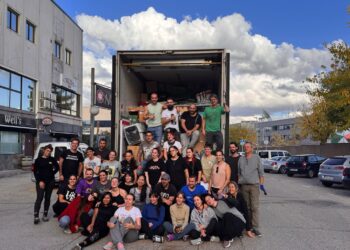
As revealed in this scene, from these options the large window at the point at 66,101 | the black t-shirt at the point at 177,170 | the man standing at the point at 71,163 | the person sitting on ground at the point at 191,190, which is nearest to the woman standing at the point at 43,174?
the man standing at the point at 71,163

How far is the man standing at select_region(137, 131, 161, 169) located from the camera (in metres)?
8.22

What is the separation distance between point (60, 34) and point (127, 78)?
23.9m

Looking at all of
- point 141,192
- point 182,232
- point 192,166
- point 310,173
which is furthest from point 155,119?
point 310,173

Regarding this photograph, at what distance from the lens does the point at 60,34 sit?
31.3 meters

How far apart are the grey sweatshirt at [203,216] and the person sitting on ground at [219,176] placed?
1.44 feet

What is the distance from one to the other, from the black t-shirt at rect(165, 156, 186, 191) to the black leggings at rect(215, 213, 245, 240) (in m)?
1.18

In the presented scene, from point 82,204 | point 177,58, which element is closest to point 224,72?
point 177,58

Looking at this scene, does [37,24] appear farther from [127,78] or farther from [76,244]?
[76,244]

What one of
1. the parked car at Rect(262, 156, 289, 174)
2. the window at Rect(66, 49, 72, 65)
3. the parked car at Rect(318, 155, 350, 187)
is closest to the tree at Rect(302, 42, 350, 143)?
the parked car at Rect(318, 155, 350, 187)

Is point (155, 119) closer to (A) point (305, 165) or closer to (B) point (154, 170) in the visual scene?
(B) point (154, 170)

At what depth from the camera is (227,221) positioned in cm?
715

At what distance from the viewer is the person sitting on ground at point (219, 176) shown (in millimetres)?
7781

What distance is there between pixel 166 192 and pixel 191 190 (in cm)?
49

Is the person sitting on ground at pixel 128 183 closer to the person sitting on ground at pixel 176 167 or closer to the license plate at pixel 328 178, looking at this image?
the person sitting on ground at pixel 176 167
